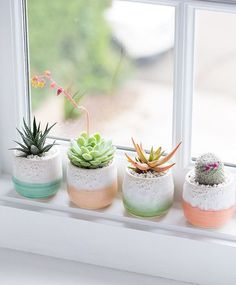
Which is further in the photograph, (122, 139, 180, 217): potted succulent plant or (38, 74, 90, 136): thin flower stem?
(38, 74, 90, 136): thin flower stem

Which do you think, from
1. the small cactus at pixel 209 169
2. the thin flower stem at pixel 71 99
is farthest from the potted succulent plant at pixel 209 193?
the thin flower stem at pixel 71 99

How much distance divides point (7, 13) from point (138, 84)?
350 millimetres

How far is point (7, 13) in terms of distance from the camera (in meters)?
1.88

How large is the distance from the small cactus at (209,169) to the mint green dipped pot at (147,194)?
0.08m

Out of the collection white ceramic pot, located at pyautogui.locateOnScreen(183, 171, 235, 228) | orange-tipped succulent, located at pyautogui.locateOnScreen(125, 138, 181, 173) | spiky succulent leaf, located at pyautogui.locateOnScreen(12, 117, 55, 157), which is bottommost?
white ceramic pot, located at pyautogui.locateOnScreen(183, 171, 235, 228)

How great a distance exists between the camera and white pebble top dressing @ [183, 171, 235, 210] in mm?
1755

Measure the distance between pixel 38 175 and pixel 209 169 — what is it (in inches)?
16.2

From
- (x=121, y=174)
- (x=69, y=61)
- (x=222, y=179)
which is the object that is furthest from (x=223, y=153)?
(x=69, y=61)

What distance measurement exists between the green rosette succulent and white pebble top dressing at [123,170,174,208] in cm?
7

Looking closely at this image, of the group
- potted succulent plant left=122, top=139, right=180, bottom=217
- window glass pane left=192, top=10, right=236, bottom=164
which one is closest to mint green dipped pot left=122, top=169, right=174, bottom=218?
potted succulent plant left=122, top=139, right=180, bottom=217

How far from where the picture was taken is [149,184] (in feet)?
5.90

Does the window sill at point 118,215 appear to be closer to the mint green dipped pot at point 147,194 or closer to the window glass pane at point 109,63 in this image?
the mint green dipped pot at point 147,194

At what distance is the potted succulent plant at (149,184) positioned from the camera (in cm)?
180

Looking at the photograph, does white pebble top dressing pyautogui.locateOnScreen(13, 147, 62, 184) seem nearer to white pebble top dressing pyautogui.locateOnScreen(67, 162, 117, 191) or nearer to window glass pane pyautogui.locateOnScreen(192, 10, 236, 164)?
white pebble top dressing pyautogui.locateOnScreen(67, 162, 117, 191)
